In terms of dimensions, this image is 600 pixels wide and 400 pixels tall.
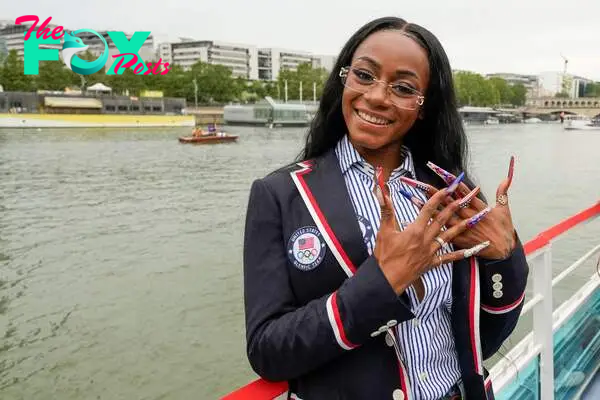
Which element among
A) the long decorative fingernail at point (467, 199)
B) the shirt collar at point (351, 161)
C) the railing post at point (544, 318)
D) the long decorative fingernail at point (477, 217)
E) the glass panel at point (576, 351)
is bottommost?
the glass panel at point (576, 351)

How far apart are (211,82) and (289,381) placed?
71545 millimetres

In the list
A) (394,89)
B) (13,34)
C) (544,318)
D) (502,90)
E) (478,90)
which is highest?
(13,34)

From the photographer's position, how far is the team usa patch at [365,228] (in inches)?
42.4

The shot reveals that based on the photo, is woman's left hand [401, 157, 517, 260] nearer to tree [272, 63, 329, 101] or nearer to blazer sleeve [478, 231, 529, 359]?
blazer sleeve [478, 231, 529, 359]

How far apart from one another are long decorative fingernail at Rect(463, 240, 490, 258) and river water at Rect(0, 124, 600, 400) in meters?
0.63

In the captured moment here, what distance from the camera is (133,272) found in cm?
877

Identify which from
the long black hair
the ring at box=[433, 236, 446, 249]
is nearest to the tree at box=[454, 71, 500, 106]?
the long black hair

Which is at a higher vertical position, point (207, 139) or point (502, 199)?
point (502, 199)

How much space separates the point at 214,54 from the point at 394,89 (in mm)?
110555

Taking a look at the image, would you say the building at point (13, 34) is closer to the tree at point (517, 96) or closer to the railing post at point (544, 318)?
the tree at point (517, 96)

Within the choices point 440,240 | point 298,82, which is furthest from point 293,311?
point 298,82

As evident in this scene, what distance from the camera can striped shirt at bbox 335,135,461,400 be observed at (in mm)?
1095

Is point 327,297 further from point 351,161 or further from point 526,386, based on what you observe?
point 526,386

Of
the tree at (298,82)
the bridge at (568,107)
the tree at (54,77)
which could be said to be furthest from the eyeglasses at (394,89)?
the bridge at (568,107)
